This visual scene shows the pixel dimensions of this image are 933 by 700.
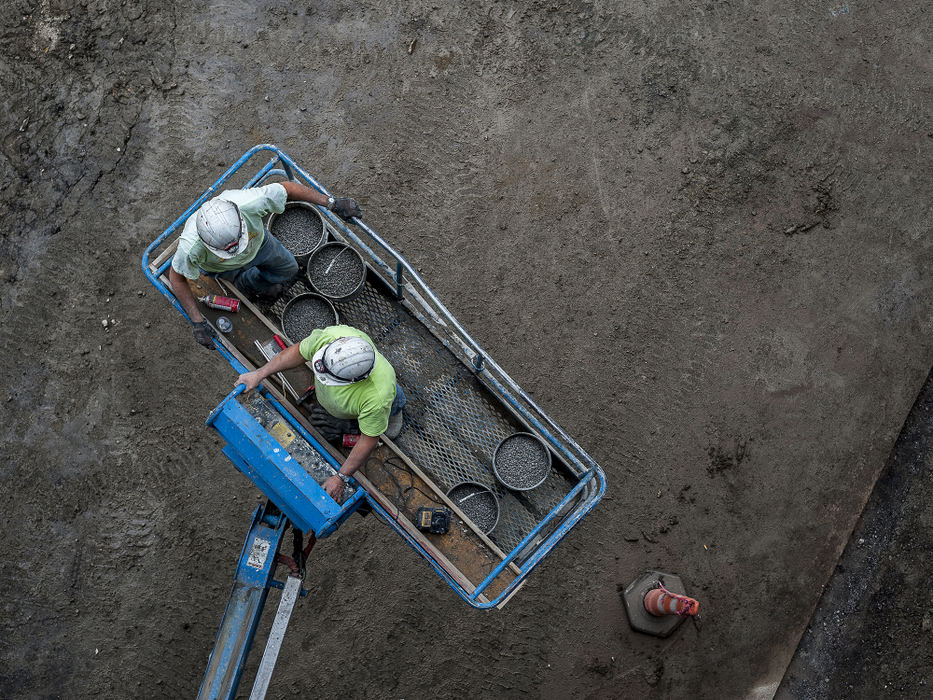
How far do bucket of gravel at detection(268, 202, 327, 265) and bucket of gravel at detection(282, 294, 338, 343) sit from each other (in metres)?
0.34

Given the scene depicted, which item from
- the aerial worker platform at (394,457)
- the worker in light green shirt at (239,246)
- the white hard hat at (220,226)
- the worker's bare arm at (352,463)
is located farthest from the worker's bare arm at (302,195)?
the worker's bare arm at (352,463)

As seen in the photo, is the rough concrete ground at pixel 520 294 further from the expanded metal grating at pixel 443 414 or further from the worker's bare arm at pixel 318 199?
the worker's bare arm at pixel 318 199

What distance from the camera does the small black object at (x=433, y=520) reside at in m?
5.10

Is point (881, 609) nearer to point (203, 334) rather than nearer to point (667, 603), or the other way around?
point (667, 603)

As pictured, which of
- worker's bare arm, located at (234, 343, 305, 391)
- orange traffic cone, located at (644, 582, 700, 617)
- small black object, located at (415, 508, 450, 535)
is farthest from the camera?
orange traffic cone, located at (644, 582, 700, 617)

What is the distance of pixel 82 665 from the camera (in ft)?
21.8

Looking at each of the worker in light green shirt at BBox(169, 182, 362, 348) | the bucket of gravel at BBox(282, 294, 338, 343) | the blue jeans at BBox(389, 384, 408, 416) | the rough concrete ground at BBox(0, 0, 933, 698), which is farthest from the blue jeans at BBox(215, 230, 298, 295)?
the rough concrete ground at BBox(0, 0, 933, 698)

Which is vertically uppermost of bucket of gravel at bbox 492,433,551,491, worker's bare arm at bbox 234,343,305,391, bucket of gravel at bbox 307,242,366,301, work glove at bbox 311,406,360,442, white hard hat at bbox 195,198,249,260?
white hard hat at bbox 195,198,249,260

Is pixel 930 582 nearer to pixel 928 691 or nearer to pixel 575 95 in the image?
pixel 928 691

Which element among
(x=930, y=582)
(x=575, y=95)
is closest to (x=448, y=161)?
(x=575, y=95)

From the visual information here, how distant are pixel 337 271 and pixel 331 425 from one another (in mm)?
1243

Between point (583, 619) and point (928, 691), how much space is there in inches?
136

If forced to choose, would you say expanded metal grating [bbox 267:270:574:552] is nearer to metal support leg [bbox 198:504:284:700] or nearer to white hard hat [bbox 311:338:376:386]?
white hard hat [bbox 311:338:376:386]

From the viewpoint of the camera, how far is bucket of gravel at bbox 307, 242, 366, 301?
552 cm
